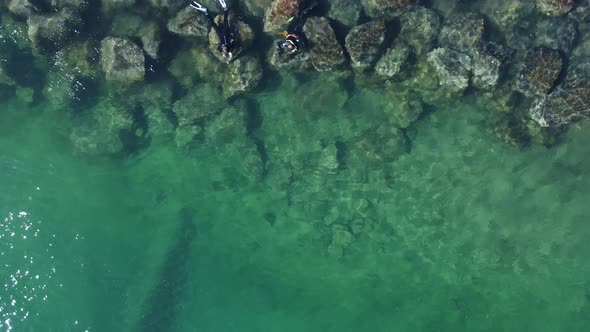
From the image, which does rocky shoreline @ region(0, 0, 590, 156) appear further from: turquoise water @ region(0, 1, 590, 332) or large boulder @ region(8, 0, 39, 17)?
turquoise water @ region(0, 1, 590, 332)

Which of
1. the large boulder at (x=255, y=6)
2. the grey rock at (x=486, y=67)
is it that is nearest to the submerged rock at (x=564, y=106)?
the grey rock at (x=486, y=67)

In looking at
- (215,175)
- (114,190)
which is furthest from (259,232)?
(114,190)

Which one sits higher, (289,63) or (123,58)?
(289,63)

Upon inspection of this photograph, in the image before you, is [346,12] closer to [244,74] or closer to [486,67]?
[244,74]

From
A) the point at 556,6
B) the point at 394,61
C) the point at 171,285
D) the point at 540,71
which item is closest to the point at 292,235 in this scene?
the point at 171,285

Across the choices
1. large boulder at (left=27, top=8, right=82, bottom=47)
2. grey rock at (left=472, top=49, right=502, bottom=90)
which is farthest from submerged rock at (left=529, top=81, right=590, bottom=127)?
large boulder at (left=27, top=8, right=82, bottom=47)

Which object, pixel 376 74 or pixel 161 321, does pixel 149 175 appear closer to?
pixel 161 321
